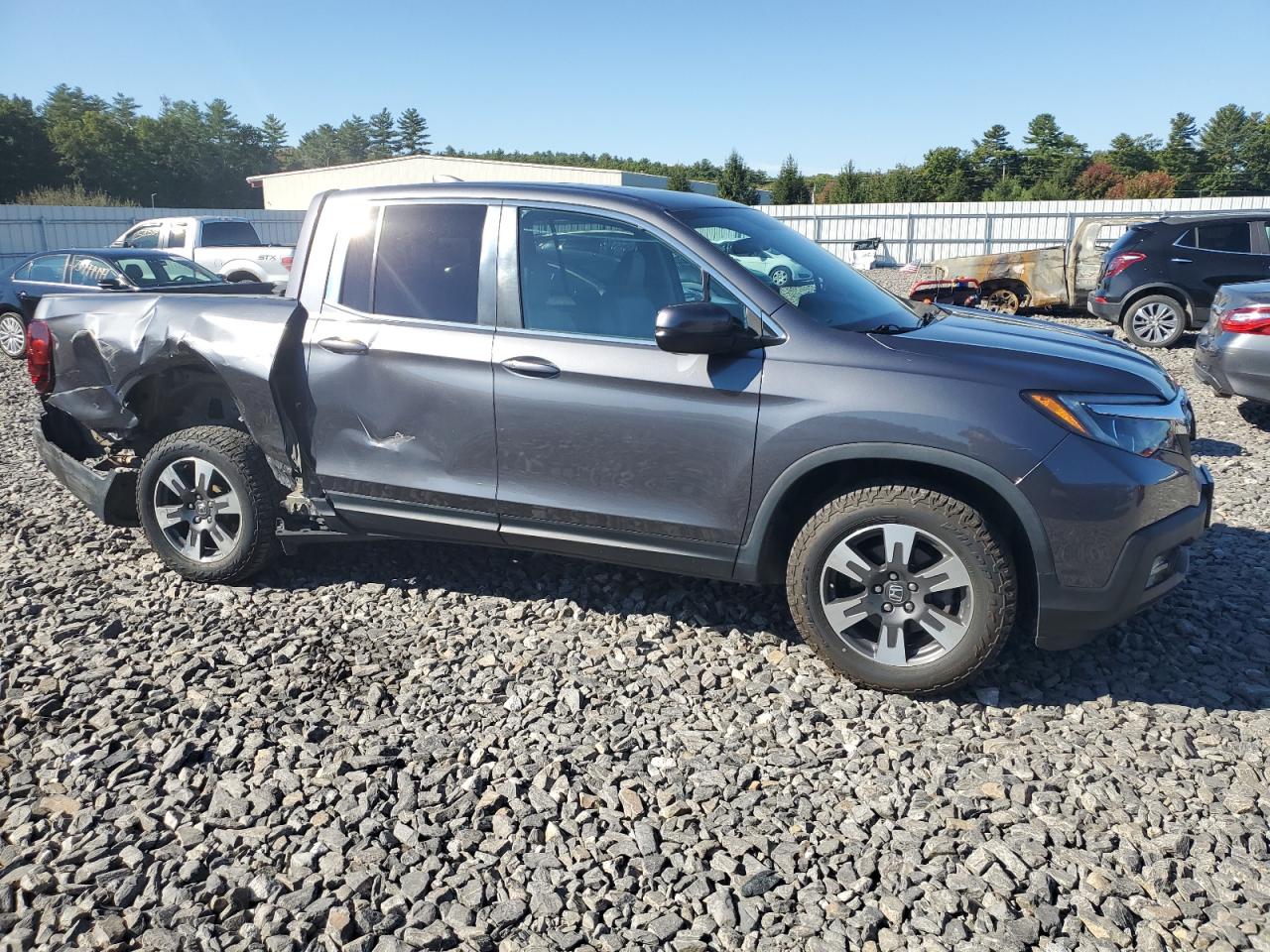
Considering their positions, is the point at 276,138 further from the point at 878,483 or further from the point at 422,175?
the point at 878,483

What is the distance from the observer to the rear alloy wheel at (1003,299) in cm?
1534

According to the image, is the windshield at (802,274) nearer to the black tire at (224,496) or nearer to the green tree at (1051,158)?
the black tire at (224,496)

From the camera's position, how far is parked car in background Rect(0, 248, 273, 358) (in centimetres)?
1220

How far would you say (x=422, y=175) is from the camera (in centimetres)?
4997

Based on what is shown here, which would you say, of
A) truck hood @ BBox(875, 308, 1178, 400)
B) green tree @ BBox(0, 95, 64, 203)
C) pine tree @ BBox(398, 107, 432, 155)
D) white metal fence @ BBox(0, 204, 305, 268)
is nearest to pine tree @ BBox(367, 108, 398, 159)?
pine tree @ BBox(398, 107, 432, 155)

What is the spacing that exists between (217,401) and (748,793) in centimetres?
355

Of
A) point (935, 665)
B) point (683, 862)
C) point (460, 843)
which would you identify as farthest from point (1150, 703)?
point (460, 843)

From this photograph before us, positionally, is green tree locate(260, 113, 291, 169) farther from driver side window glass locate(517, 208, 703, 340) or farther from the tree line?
driver side window glass locate(517, 208, 703, 340)

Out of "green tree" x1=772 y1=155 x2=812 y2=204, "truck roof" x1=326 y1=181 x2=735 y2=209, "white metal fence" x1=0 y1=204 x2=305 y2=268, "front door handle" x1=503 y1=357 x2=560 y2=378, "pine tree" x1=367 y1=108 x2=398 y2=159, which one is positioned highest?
"pine tree" x1=367 y1=108 x2=398 y2=159

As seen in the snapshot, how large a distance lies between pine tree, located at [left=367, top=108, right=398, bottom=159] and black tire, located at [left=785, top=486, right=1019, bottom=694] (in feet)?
449

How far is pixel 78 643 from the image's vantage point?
425 centimetres

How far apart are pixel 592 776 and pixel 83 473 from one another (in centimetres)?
356

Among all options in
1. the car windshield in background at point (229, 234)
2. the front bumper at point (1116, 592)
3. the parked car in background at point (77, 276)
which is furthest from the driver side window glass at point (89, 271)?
the front bumper at point (1116, 592)

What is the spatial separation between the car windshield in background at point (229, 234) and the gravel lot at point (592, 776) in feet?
45.7
